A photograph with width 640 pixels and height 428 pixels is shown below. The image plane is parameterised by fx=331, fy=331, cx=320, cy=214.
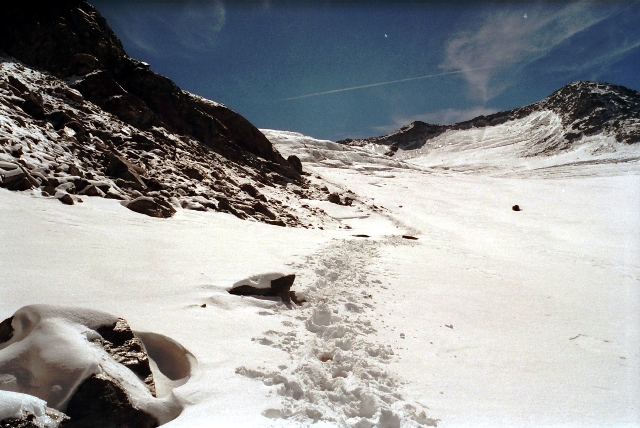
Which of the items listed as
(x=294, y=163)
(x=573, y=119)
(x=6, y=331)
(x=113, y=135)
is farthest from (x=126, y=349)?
(x=573, y=119)

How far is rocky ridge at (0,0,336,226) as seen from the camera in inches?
414

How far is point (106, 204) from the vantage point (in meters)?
9.63

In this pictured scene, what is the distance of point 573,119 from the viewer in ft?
269

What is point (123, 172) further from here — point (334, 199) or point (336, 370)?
point (334, 199)

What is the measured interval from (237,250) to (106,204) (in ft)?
14.9

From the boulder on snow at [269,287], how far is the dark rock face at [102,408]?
303 cm

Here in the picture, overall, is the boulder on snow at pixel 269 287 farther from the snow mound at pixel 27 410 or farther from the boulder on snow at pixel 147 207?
the boulder on snow at pixel 147 207

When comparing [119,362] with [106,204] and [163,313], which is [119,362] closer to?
[163,313]

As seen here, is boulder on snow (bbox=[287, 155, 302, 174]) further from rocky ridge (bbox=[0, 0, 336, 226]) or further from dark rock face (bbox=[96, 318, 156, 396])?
dark rock face (bbox=[96, 318, 156, 396])

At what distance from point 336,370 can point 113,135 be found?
16457 mm

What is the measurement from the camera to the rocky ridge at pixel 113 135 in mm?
10523

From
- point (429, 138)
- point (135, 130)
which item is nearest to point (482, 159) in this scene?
point (429, 138)

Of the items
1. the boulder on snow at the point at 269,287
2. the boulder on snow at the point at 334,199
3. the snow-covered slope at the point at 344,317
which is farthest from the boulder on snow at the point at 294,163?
the boulder on snow at the point at 269,287

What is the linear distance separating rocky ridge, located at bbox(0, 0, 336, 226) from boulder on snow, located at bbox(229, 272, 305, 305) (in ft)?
19.6
